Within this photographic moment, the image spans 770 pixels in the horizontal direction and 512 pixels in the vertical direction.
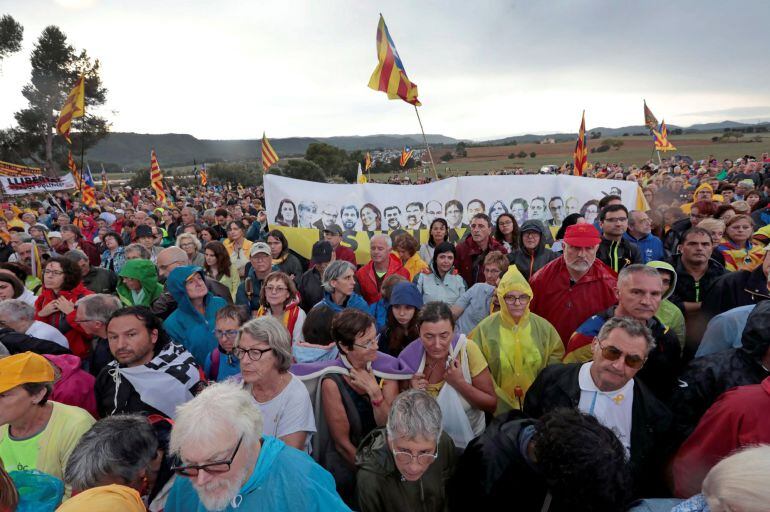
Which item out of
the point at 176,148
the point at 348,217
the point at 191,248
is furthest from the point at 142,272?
the point at 176,148

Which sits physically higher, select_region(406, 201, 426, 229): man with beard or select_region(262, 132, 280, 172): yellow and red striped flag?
select_region(262, 132, 280, 172): yellow and red striped flag

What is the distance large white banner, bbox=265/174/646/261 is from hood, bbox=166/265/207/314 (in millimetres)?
3458

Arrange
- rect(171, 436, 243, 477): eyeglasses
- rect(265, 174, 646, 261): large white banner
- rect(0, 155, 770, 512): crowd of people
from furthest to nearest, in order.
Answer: rect(265, 174, 646, 261): large white banner, rect(0, 155, 770, 512): crowd of people, rect(171, 436, 243, 477): eyeglasses

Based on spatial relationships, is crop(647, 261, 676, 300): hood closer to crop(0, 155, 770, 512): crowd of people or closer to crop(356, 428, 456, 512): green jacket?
crop(0, 155, 770, 512): crowd of people

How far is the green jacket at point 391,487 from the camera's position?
217cm

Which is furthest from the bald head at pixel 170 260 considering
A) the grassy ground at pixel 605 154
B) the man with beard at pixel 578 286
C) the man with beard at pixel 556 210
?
the grassy ground at pixel 605 154

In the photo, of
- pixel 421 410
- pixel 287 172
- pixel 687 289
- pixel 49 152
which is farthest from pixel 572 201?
pixel 49 152

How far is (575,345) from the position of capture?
10.5 feet

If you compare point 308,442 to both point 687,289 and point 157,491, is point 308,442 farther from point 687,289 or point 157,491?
point 687,289

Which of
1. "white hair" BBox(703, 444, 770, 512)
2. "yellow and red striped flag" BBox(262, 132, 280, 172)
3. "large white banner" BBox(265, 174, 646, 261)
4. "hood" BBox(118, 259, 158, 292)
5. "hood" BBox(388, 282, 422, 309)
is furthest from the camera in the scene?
"yellow and red striped flag" BBox(262, 132, 280, 172)

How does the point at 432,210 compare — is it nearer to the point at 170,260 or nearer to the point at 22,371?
the point at 170,260

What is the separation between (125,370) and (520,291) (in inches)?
109

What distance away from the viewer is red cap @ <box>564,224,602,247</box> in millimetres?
3645

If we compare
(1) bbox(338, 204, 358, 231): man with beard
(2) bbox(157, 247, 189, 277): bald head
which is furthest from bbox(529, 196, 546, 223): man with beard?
(2) bbox(157, 247, 189, 277): bald head
